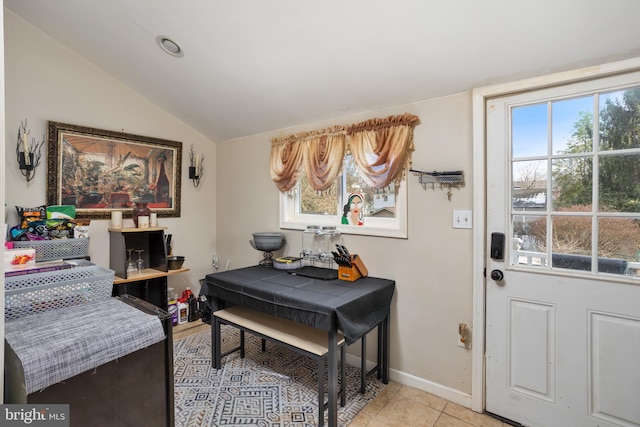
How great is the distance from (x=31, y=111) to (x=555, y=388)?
4.10 m

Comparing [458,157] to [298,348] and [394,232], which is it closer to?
[394,232]

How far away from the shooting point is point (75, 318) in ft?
3.26

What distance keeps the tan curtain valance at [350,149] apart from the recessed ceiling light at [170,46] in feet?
3.39

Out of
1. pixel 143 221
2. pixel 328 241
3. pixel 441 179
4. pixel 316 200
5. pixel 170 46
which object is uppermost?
pixel 170 46

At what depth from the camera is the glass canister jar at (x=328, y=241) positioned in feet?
8.64

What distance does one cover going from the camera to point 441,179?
6.75 ft

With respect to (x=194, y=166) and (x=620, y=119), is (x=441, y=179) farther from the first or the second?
(x=194, y=166)

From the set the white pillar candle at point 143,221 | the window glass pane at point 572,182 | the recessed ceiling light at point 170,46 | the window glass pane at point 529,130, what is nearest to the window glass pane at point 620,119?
the window glass pane at point 572,182

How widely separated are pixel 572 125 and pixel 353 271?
5.14ft

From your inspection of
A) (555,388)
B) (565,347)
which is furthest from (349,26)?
(555,388)

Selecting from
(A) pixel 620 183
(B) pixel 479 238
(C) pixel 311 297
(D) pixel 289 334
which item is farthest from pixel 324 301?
(A) pixel 620 183

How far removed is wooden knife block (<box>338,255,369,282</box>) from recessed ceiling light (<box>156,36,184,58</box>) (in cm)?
197

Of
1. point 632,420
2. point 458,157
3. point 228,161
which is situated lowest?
point 632,420

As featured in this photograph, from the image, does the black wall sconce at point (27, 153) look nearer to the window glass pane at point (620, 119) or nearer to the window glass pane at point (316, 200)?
the window glass pane at point (316, 200)
